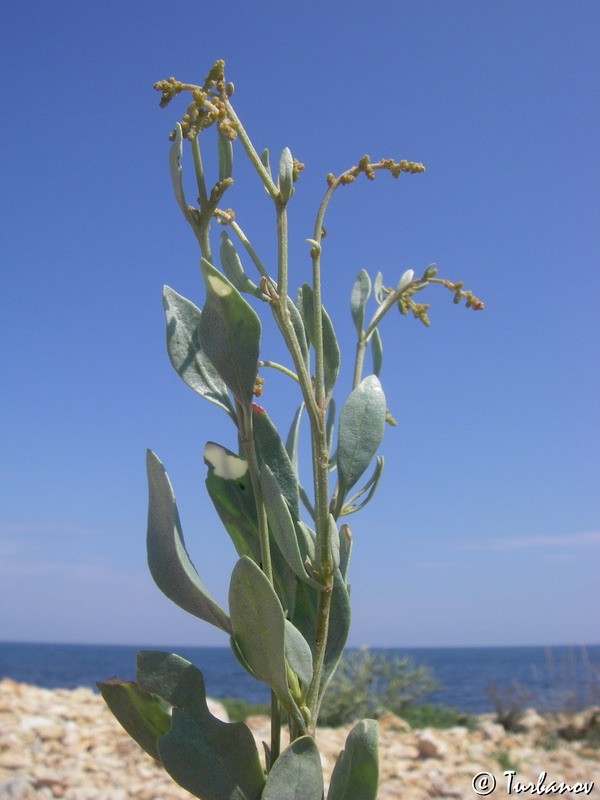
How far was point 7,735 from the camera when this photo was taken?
5.11m

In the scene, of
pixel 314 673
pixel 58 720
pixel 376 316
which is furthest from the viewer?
pixel 58 720

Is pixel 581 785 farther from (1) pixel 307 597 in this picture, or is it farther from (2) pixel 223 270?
(2) pixel 223 270

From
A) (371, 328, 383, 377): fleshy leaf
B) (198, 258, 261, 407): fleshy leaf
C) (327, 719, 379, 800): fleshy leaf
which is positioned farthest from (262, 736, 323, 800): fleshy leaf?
(371, 328, 383, 377): fleshy leaf

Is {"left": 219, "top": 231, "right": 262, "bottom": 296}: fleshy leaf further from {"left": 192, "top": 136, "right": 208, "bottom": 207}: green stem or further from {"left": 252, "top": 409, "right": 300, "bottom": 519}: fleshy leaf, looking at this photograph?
{"left": 252, "top": 409, "right": 300, "bottom": 519}: fleshy leaf

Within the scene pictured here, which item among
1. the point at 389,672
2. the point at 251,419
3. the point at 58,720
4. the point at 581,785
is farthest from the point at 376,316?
the point at 389,672

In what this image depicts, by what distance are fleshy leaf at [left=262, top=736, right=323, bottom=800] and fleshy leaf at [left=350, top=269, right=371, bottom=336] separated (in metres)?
0.88

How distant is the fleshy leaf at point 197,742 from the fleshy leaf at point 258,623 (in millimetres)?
120

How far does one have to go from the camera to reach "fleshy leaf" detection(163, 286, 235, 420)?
4.25 ft

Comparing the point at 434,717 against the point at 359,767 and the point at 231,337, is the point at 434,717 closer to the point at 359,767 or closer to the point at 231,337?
the point at 359,767

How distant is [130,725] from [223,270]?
33.5 inches

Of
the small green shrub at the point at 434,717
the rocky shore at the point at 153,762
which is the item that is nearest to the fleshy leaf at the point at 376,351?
the rocky shore at the point at 153,762

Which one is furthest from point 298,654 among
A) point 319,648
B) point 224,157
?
point 224,157

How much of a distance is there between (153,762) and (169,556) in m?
4.69

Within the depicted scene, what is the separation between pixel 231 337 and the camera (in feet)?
3.78
